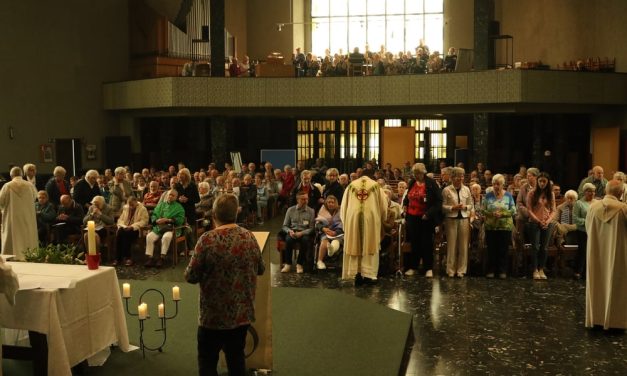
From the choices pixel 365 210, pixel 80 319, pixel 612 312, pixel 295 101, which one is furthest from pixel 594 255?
pixel 295 101

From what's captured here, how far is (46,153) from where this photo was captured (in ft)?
63.2

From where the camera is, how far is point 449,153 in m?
25.6

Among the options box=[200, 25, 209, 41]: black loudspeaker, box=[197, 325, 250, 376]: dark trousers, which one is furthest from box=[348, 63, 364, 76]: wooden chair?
box=[197, 325, 250, 376]: dark trousers

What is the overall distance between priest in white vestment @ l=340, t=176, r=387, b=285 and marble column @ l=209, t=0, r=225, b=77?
38.8 ft

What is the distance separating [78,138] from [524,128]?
44.8ft

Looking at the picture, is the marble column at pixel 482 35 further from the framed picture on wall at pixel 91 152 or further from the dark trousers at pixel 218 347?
the dark trousers at pixel 218 347

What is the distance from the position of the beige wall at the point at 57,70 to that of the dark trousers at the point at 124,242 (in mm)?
7851

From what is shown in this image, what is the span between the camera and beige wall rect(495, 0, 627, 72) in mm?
20516

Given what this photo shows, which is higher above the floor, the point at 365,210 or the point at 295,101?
the point at 295,101

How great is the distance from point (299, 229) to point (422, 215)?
175 cm

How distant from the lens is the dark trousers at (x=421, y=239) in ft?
34.1

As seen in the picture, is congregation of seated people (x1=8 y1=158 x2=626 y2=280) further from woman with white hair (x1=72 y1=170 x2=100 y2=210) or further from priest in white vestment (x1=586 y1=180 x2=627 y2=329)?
priest in white vestment (x1=586 y1=180 x2=627 y2=329)

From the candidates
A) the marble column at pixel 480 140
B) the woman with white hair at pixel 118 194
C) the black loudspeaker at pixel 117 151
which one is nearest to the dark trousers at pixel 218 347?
the woman with white hair at pixel 118 194

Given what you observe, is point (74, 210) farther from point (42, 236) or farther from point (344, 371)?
point (344, 371)
